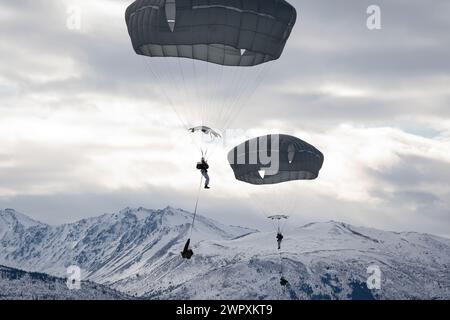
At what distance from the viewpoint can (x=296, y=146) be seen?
81.1m

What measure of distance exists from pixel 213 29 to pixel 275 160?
2833cm

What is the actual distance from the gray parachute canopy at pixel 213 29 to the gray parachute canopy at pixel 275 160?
22530 millimetres

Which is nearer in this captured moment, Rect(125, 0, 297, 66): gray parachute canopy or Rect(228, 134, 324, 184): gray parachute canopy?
Rect(125, 0, 297, 66): gray parachute canopy

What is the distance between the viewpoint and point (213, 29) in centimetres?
5512

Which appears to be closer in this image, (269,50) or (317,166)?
(269,50)

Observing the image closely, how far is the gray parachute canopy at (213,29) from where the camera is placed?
181 ft

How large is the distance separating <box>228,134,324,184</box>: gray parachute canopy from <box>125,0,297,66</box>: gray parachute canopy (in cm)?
2253

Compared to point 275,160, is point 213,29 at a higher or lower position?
higher

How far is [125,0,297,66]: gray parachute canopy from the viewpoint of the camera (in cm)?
5525
